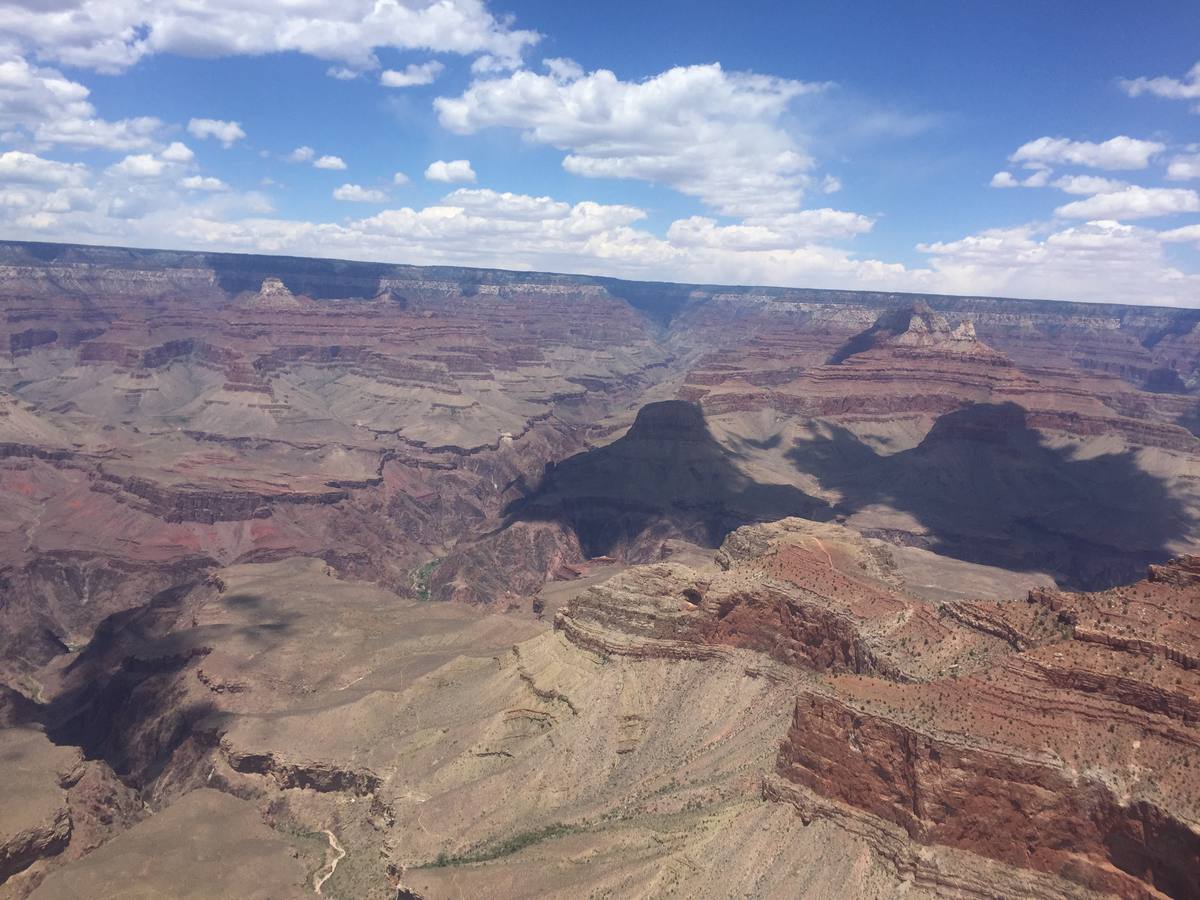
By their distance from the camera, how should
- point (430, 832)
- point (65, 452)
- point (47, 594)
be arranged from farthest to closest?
1. point (65, 452)
2. point (47, 594)
3. point (430, 832)

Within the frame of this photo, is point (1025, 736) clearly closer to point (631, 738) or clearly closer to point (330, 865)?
point (631, 738)

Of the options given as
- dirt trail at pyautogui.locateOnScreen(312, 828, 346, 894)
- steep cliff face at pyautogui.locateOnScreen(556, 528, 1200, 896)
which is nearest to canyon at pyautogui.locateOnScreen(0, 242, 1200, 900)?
steep cliff face at pyautogui.locateOnScreen(556, 528, 1200, 896)

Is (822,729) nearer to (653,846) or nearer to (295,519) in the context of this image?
(653,846)

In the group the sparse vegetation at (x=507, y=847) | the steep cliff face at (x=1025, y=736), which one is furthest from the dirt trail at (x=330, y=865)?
the steep cliff face at (x=1025, y=736)

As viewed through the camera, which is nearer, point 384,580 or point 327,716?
point 327,716

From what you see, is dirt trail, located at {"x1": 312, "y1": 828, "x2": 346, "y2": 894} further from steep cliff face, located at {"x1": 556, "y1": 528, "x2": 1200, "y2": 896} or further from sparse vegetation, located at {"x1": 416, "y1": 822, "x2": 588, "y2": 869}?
steep cliff face, located at {"x1": 556, "y1": 528, "x2": 1200, "y2": 896}

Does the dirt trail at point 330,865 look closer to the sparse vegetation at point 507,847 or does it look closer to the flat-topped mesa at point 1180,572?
the sparse vegetation at point 507,847

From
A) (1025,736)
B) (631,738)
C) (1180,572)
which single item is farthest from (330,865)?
(1180,572)

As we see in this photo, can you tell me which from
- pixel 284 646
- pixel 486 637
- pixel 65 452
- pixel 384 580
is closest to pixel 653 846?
pixel 486 637
